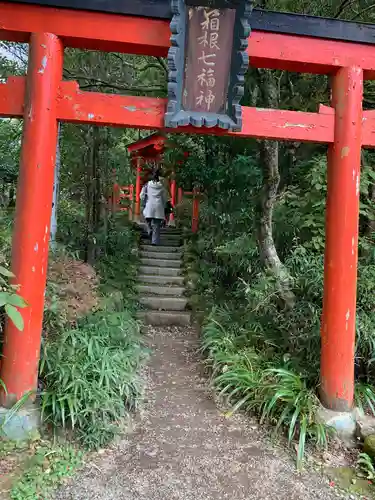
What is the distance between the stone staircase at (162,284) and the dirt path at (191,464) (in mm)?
2573

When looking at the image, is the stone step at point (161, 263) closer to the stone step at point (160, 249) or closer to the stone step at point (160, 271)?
the stone step at point (160, 271)

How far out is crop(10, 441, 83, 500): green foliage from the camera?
2646 mm

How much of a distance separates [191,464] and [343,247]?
2247 mm

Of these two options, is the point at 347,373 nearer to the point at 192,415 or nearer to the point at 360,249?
the point at 192,415

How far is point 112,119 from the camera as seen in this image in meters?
3.42

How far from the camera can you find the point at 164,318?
6711 mm

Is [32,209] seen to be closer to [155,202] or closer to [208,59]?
[208,59]

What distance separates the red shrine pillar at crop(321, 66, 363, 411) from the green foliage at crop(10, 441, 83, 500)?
2.24 metres

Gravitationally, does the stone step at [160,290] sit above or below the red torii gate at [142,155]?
below

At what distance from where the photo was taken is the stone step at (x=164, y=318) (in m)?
6.64

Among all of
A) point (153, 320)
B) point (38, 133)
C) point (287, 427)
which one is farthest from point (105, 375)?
point (153, 320)

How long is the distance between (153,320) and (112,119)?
3.98m

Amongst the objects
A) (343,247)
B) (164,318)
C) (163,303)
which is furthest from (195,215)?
(343,247)

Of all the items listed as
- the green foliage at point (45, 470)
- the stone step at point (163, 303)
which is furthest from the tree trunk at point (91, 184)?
the green foliage at point (45, 470)
